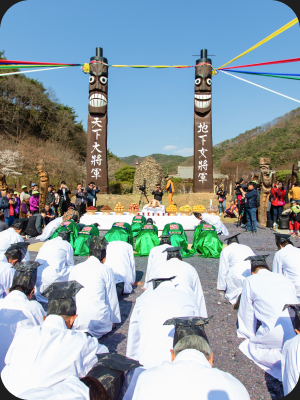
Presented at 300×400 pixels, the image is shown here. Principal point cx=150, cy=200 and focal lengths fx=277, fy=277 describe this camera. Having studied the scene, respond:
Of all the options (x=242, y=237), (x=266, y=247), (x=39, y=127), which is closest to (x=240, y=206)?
(x=242, y=237)

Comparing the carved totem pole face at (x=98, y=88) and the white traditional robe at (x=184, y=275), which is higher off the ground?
the carved totem pole face at (x=98, y=88)

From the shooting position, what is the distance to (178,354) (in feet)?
5.45

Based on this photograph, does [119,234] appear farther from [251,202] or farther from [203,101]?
[203,101]

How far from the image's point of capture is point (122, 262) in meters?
4.73

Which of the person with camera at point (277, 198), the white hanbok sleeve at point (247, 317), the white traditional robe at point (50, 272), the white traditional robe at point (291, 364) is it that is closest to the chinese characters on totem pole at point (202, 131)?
the person with camera at point (277, 198)

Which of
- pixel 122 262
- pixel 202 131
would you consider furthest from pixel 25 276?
pixel 202 131

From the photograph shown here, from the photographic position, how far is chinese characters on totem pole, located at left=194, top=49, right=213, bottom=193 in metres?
14.8

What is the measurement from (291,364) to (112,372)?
4.11 ft

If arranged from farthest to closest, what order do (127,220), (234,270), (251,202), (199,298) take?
(127,220) → (251,202) → (234,270) → (199,298)

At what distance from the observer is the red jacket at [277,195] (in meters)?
9.73

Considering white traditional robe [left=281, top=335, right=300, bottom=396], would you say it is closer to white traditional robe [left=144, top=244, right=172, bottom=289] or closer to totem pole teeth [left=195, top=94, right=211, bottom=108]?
white traditional robe [left=144, top=244, right=172, bottom=289]

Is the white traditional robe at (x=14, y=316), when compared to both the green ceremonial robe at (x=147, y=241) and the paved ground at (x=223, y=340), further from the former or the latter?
the green ceremonial robe at (x=147, y=241)

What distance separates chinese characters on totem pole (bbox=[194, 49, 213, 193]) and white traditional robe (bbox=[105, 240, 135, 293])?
10.7m

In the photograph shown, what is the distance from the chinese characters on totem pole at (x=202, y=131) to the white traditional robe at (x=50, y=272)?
37.2 feet
